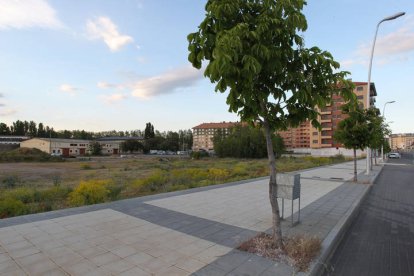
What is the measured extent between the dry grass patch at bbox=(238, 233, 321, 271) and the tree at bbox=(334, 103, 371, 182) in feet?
36.1

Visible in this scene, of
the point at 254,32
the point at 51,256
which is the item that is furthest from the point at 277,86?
the point at 51,256

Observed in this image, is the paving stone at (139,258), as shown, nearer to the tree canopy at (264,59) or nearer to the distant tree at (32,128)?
the tree canopy at (264,59)

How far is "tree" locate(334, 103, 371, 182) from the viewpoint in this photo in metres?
14.0

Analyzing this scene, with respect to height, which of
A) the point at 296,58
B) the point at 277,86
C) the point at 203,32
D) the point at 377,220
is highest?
the point at 203,32

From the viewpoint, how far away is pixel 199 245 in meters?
4.77

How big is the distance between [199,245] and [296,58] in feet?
11.5

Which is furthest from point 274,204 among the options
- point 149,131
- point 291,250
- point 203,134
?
point 203,134

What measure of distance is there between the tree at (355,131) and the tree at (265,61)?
35.5 feet

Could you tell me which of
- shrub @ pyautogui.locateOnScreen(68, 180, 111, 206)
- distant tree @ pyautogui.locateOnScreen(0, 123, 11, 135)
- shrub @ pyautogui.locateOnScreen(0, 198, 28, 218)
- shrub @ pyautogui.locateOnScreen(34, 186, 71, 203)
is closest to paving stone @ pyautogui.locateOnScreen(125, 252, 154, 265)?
shrub @ pyautogui.locateOnScreen(0, 198, 28, 218)

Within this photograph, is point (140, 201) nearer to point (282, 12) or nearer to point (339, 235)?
point (339, 235)

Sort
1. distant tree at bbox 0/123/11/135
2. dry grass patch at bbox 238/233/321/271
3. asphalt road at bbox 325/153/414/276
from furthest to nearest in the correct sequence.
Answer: distant tree at bbox 0/123/11/135
asphalt road at bbox 325/153/414/276
dry grass patch at bbox 238/233/321/271

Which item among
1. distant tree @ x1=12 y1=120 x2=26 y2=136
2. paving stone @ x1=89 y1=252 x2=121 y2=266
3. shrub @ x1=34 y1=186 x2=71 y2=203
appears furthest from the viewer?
distant tree @ x1=12 y1=120 x2=26 y2=136

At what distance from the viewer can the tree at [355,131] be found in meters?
14.0

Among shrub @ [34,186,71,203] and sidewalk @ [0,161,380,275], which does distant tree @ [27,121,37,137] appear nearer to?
shrub @ [34,186,71,203]
